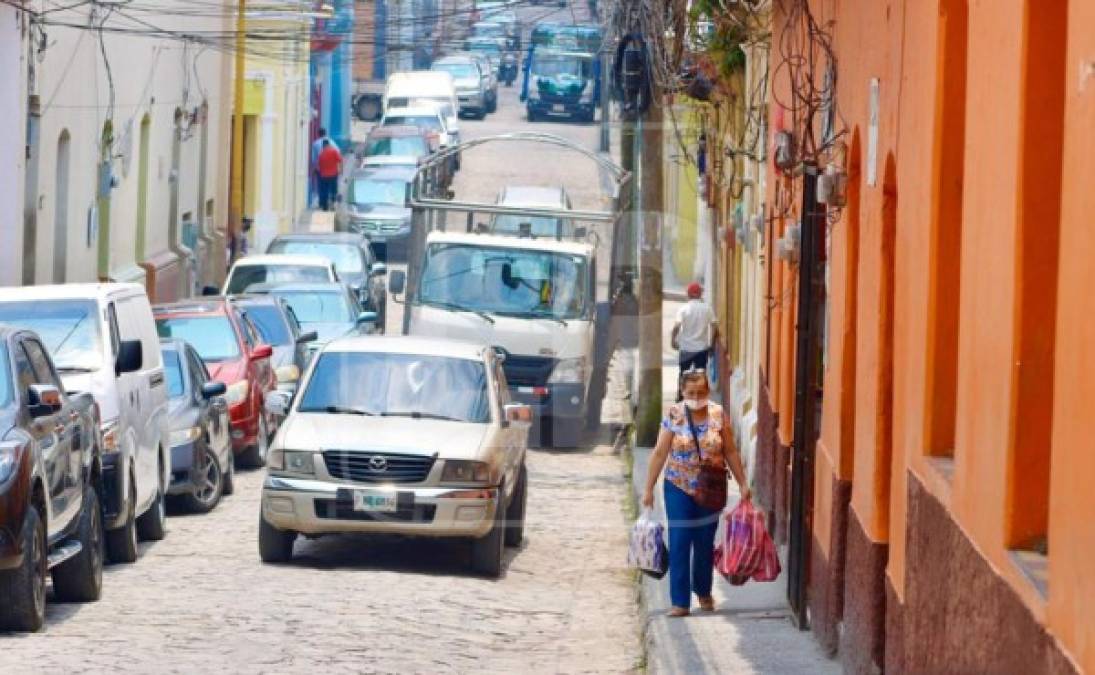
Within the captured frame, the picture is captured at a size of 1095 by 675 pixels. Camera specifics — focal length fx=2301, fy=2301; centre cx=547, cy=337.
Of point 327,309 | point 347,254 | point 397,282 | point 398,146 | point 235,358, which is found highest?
point 398,146

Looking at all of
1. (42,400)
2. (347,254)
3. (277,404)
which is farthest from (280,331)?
(42,400)

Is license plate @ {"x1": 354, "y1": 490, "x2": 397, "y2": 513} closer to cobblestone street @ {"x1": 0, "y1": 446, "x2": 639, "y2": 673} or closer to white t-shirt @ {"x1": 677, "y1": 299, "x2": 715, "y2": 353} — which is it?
cobblestone street @ {"x1": 0, "y1": 446, "x2": 639, "y2": 673}

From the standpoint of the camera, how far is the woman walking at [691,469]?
13.3m

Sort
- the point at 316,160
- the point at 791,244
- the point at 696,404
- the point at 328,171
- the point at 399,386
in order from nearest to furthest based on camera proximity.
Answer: the point at 696,404
the point at 791,244
the point at 399,386
the point at 328,171
the point at 316,160

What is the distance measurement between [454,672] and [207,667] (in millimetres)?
1261

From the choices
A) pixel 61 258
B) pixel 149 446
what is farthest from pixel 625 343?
pixel 149 446

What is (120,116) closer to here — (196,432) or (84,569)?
(196,432)

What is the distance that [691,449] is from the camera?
526 inches

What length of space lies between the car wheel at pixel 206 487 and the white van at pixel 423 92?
4235cm

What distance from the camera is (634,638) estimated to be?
1362 centimetres

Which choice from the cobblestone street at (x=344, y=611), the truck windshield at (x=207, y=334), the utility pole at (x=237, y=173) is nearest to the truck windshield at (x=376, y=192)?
the utility pole at (x=237, y=173)

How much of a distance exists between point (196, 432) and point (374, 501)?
391 cm

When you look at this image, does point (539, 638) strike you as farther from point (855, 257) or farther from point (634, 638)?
point (855, 257)

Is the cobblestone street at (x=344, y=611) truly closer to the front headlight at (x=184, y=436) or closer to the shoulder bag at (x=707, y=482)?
the front headlight at (x=184, y=436)
